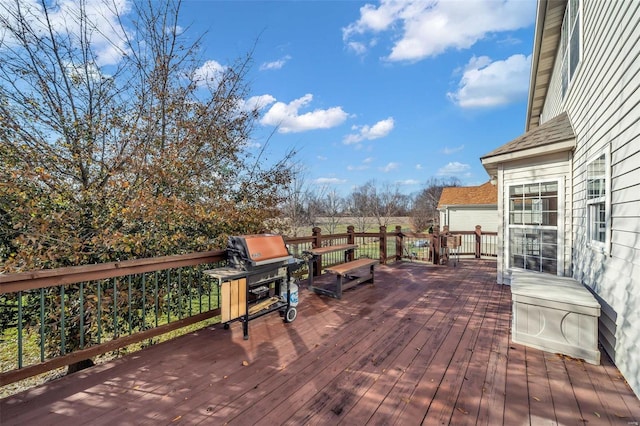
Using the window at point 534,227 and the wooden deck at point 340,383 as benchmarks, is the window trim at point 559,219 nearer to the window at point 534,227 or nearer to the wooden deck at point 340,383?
the window at point 534,227

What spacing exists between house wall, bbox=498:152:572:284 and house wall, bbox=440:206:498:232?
39.6 feet

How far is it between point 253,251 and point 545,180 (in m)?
5.01

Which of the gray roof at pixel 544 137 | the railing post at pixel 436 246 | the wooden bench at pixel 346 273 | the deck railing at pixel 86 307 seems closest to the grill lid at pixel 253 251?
the deck railing at pixel 86 307

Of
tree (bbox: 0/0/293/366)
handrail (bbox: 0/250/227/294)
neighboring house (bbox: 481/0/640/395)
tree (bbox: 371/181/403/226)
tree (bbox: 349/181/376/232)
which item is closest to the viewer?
handrail (bbox: 0/250/227/294)

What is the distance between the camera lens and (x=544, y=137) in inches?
187

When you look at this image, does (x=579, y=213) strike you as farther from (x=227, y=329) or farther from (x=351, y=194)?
(x=351, y=194)

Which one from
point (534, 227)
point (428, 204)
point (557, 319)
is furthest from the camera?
point (428, 204)

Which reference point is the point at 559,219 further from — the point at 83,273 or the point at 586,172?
the point at 83,273

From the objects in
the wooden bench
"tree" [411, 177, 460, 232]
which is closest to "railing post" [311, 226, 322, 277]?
the wooden bench

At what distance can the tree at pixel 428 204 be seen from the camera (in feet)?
86.7

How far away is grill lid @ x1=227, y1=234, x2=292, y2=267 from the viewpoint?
10.2ft

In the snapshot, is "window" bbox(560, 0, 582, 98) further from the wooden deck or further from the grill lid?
the grill lid

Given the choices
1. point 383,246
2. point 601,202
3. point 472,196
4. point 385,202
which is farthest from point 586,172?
point 385,202

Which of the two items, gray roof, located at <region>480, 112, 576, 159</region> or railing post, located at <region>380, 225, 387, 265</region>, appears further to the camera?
railing post, located at <region>380, 225, 387, 265</region>
